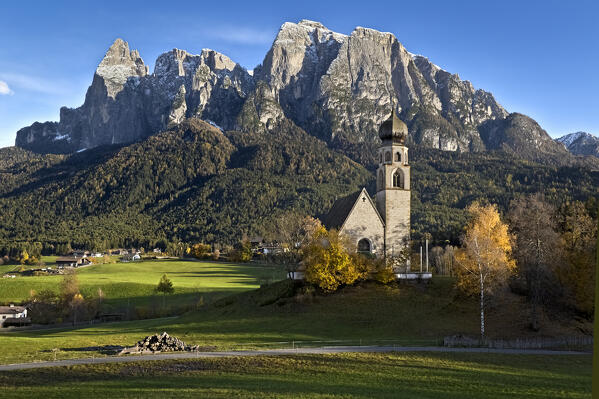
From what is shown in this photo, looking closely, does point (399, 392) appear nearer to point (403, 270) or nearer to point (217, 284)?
point (403, 270)

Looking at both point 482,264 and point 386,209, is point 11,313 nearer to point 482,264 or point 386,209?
point 386,209

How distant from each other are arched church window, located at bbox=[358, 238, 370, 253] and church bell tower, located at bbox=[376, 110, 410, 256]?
2.43 m

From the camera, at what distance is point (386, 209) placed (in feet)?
220

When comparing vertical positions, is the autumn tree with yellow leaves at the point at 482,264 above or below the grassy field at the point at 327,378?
above

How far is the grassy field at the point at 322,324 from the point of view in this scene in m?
45.5

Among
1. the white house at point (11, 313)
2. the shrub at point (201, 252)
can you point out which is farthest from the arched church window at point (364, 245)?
the shrub at point (201, 252)

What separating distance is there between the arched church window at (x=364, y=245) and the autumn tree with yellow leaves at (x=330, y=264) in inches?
218

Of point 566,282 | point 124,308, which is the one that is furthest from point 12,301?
point 566,282

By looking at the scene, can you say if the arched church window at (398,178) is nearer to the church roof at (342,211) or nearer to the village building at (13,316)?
the church roof at (342,211)

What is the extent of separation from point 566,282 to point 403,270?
58.2ft

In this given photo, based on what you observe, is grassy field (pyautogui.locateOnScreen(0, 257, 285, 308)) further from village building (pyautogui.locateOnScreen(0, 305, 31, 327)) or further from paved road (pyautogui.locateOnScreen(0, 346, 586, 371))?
paved road (pyautogui.locateOnScreen(0, 346, 586, 371))

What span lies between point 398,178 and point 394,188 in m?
2.04

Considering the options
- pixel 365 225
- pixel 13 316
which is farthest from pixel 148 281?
pixel 365 225

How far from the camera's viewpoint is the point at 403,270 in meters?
63.5
